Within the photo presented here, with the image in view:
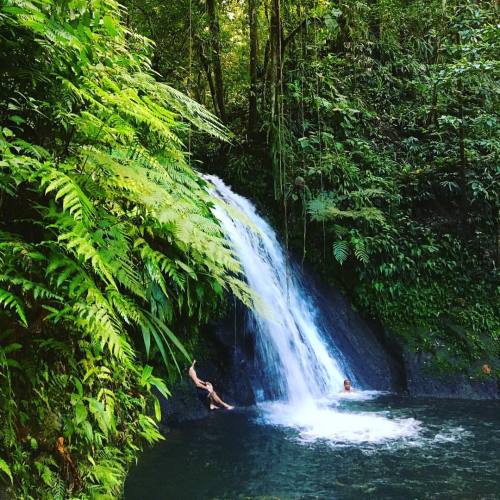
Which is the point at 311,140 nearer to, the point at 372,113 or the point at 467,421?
the point at 372,113

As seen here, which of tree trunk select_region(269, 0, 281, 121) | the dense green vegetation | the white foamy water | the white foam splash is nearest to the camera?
the dense green vegetation

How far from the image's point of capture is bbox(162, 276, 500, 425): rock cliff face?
772cm

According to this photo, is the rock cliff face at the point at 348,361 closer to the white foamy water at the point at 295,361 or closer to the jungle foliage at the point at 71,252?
the white foamy water at the point at 295,361

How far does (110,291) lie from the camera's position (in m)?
2.46

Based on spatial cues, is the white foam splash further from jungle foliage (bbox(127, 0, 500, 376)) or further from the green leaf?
the green leaf

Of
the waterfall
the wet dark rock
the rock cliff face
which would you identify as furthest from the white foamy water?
the wet dark rock

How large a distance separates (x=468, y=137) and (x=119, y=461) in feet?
37.8

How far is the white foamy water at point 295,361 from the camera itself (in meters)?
6.83

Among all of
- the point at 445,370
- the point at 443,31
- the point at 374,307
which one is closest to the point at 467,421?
the point at 445,370

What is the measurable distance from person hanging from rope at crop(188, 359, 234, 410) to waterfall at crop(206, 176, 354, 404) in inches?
31.0

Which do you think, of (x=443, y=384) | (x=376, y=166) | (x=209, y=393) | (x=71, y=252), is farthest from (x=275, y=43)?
(x=443, y=384)

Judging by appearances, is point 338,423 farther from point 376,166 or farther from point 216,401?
point 376,166

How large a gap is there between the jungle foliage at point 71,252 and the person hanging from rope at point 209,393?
4613mm

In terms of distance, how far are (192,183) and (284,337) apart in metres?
5.19
